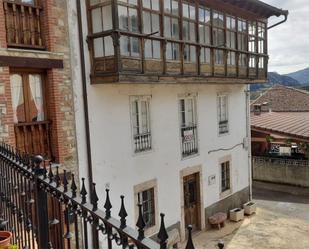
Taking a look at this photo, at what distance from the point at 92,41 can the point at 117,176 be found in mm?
3801

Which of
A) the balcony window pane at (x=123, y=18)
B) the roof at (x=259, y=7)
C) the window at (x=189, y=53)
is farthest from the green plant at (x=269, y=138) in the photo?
the balcony window pane at (x=123, y=18)

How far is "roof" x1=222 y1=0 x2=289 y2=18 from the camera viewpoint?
510 inches

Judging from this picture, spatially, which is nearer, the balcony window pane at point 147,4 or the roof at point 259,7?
the balcony window pane at point 147,4

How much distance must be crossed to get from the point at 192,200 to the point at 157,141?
3.40 meters

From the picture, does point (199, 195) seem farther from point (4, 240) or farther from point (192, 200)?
point (4, 240)

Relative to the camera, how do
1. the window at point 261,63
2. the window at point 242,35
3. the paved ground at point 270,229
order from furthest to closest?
1. the window at point 261,63
2. the window at point 242,35
3. the paved ground at point 270,229

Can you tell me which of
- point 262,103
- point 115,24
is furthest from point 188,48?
point 262,103

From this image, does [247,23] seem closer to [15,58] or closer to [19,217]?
[15,58]

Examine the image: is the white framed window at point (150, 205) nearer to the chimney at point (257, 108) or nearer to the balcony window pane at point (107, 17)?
the balcony window pane at point (107, 17)

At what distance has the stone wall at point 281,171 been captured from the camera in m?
19.0

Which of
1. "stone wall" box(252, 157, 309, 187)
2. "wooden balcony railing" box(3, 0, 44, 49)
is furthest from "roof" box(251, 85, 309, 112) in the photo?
"wooden balcony railing" box(3, 0, 44, 49)

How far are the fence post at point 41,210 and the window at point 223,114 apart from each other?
1137 centimetres

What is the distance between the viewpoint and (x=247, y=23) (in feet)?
45.4

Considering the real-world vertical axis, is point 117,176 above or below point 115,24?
below
